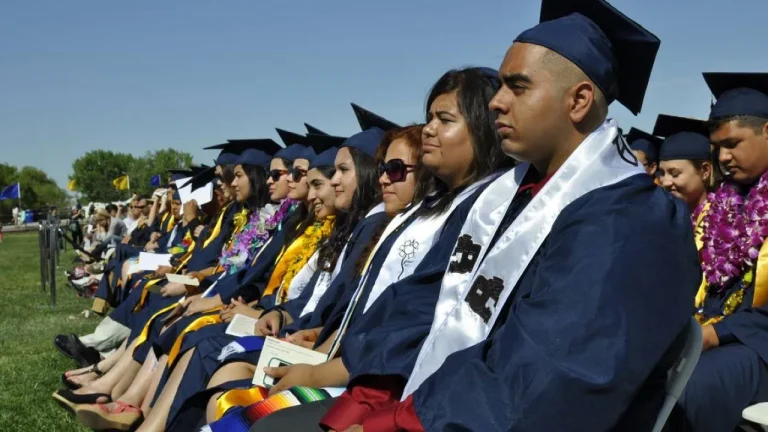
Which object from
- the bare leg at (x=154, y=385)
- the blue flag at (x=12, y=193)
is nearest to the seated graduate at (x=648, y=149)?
the bare leg at (x=154, y=385)

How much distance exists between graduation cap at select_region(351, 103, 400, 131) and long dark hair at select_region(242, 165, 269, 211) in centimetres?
217

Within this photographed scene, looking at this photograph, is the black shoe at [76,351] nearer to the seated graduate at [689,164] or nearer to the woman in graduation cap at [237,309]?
the woman in graduation cap at [237,309]

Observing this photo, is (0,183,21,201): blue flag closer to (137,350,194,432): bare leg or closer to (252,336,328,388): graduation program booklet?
(137,350,194,432): bare leg

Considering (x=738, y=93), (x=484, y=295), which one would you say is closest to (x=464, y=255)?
(x=484, y=295)

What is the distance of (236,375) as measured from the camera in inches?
142

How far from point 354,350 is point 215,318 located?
2325 millimetres

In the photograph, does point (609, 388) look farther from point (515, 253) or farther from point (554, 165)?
point (554, 165)

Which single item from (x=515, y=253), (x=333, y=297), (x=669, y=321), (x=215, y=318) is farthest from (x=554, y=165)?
(x=215, y=318)

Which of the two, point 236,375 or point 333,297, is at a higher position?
point 333,297

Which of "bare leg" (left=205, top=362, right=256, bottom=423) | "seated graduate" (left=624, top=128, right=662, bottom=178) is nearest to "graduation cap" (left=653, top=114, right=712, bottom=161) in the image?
"seated graduate" (left=624, top=128, right=662, bottom=178)

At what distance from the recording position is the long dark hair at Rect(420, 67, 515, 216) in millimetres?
3164

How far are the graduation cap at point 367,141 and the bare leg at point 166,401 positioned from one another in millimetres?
1476

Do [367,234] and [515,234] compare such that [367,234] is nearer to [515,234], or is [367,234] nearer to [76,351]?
[515,234]

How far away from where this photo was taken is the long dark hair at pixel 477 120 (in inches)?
125
